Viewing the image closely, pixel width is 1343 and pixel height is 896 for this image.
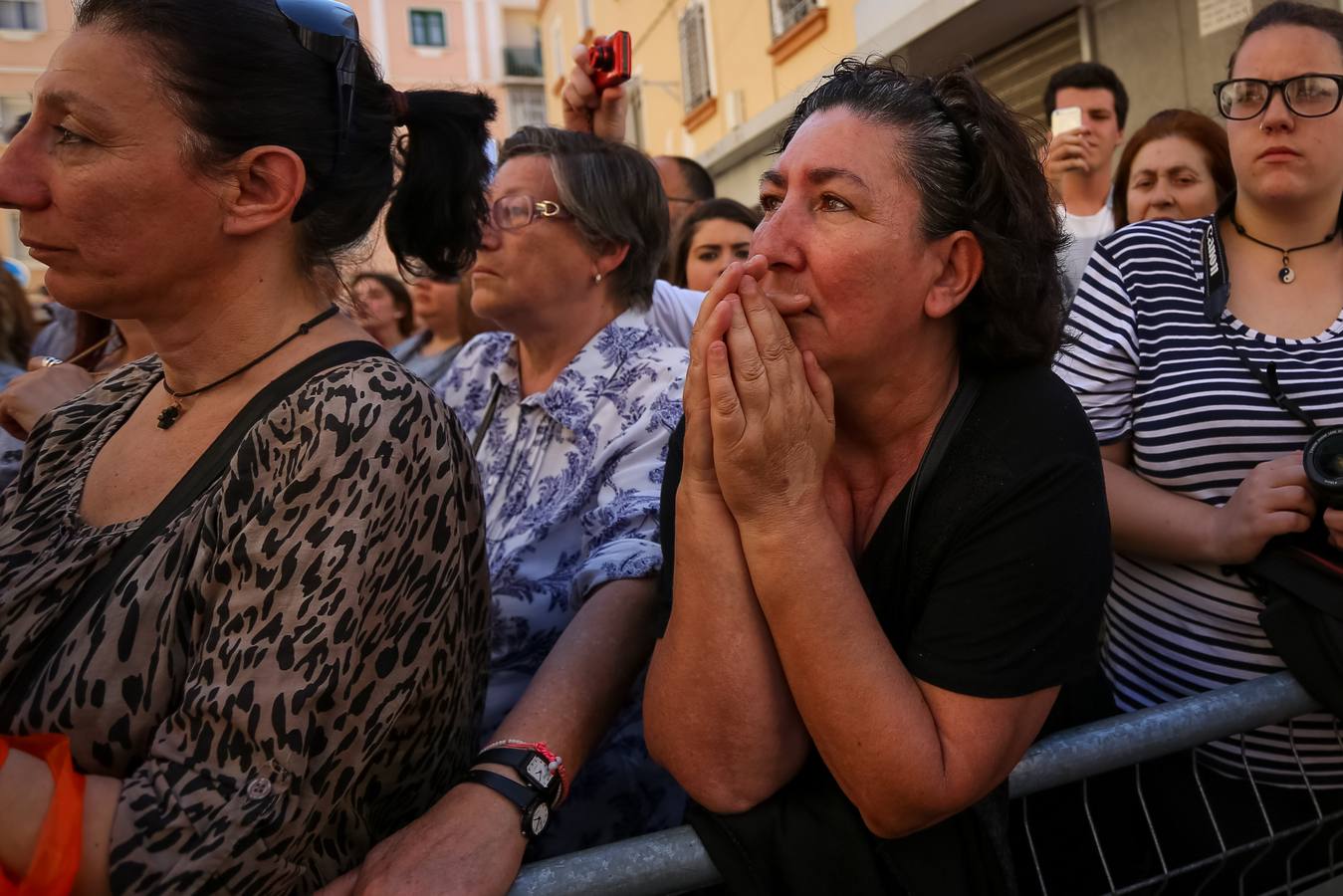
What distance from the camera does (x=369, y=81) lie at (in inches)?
65.2

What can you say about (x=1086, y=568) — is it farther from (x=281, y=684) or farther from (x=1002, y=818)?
(x=281, y=684)

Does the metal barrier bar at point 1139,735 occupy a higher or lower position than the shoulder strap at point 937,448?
lower

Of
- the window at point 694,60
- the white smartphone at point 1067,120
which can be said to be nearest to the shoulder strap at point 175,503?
the white smartphone at point 1067,120

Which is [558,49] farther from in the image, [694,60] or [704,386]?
[704,386]

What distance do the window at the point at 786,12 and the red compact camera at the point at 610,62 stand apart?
9.06 m

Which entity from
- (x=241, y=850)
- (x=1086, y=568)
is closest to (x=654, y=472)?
(x=1086, y=568)

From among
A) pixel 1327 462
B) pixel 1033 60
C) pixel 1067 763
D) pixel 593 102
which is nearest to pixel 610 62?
pixel 593 102

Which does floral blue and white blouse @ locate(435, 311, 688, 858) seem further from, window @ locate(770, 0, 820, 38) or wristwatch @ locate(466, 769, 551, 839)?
window @ locate(770, 0, 820, 38)

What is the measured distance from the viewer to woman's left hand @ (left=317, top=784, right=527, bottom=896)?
127cm

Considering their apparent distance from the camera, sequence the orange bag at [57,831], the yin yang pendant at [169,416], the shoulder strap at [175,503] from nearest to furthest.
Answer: the orange bag at [57,831] → the shoulder strap at [175,503] → the yin yang pendant at [169,416]

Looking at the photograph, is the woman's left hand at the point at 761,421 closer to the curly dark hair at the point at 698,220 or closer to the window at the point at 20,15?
the curly dark hair at the point at 698,220

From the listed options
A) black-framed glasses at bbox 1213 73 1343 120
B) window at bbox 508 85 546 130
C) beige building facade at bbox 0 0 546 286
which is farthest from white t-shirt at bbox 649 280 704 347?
window at bbox 508 85 546 130

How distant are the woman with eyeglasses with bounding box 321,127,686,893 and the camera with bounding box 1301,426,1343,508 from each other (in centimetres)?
117

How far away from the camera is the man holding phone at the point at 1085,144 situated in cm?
391
